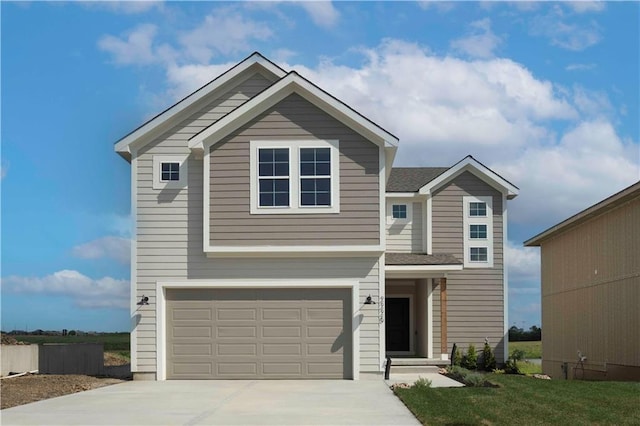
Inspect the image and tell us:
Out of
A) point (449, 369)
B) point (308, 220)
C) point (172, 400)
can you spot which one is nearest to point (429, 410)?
point (172, 400)

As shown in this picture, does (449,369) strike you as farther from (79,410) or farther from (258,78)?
(79,410)

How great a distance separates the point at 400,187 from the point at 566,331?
8098 mm

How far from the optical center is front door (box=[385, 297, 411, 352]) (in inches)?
965

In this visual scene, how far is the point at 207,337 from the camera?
1808cm

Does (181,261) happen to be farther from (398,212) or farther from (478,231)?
(478,231)

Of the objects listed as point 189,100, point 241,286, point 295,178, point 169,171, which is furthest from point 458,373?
point 189,100

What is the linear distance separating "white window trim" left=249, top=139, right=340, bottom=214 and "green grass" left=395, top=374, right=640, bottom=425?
4.68m

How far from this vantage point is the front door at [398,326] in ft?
80.4

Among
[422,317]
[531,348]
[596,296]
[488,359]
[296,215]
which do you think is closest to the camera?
[296,215]

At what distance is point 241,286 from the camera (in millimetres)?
17969

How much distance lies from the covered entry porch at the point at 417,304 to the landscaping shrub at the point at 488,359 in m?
1.15

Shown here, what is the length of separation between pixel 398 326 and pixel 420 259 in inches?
119

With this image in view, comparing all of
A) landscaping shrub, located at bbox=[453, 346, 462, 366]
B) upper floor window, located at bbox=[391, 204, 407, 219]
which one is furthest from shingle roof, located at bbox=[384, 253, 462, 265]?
landscaping shrub, located at bbox=[453, 346, 462, 366]

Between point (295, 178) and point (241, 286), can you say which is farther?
point (241, 286)
